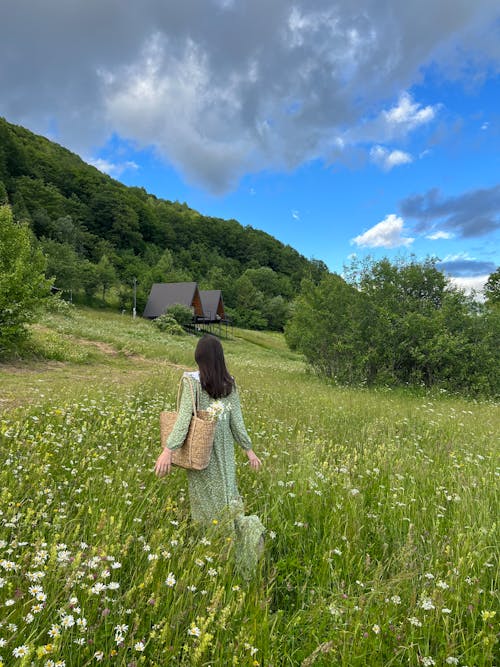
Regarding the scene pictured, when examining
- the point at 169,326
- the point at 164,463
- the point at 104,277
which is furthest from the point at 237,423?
the point at 104,277

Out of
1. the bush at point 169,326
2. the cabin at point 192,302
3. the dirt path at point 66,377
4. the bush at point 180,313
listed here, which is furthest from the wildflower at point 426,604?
the cabin at point 192,302

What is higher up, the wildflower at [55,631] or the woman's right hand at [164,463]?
the woman's right hand at [164,463]

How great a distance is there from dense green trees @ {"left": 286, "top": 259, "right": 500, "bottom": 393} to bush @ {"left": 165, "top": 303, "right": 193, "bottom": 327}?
37.5m

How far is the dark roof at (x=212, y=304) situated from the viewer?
2662 inches

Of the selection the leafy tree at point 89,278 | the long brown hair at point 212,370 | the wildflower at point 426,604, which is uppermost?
the leafy tree at point 89,278

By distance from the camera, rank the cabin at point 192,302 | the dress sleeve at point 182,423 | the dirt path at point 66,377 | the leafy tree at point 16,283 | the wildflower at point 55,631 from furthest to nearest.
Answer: the cabin at point 192,302, the leafy tree at point 16,283, the dirt path at point 66,377, the dress sleeve at point 182,423, the wildflower at point 55,631

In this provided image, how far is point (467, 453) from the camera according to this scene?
568cm

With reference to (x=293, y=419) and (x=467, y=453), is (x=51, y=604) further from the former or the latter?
(x=293, y=419)

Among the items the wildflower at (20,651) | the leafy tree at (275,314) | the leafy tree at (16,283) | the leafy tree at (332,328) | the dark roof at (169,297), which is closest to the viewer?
the wildflower at (20,651)

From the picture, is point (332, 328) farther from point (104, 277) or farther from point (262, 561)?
point (104, 277)

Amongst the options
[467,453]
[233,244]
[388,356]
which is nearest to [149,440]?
[467,453]

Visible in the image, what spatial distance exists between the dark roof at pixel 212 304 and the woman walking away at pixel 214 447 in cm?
6330

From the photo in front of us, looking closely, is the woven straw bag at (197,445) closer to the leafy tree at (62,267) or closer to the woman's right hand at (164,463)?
the woman's right hand at (164,463)

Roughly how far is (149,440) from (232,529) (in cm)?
277
